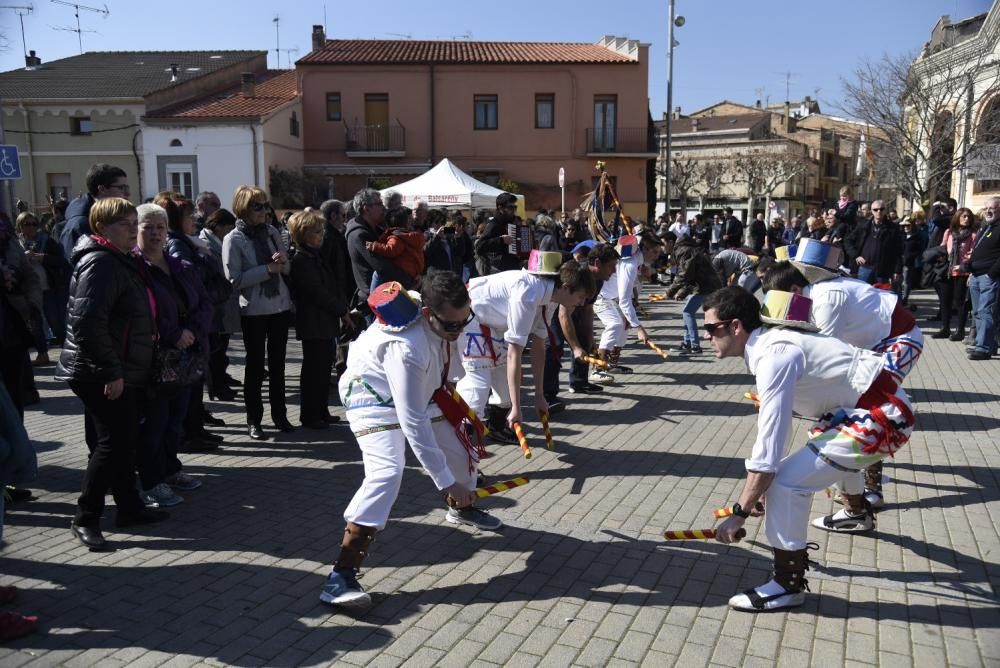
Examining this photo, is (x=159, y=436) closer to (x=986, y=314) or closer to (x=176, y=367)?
(x=176, y=367)

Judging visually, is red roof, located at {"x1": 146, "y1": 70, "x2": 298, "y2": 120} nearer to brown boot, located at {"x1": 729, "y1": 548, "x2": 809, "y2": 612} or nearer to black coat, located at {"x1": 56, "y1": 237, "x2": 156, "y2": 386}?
black coat, located at {"x1": 56, "y1": 237, "x2": 156, "y2": 386}

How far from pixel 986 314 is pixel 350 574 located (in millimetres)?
10309

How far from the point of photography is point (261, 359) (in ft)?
21.2

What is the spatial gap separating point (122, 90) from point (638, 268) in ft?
94.8

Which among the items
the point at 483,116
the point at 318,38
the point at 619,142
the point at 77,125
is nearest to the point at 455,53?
the point at 483,116

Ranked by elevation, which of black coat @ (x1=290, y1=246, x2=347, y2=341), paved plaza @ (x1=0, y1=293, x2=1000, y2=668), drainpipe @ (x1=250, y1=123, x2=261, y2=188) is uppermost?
drainpipe @ (x1=250, y1=123, x2=261, y2=188)

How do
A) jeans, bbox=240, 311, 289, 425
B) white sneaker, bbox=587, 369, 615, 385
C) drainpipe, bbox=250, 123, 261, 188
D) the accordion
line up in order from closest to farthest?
jeans, bbox=240, 311, 289, 425 → white sneaker, bbox=587, 369, 615, 385 → the accordion → drainpipe, bbox=250, 123, 261, 188

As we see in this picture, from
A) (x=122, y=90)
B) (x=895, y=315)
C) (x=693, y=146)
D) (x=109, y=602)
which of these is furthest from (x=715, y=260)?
(x=693, y=146)

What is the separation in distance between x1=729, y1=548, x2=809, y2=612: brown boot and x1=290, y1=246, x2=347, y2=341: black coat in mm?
4232

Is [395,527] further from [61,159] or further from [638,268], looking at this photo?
[61,159]

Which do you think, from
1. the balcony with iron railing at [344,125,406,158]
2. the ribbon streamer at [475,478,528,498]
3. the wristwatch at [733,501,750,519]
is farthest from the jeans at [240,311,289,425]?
the balcony with iron railing at [344,125,406,158]

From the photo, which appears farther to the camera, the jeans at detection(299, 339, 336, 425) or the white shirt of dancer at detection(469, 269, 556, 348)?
the jeans at detection(299, 339, 336, 425)

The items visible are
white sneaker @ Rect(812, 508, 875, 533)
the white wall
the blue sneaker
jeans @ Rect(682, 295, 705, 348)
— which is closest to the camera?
the blue sneaker

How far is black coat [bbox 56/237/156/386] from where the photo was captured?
4070mm
